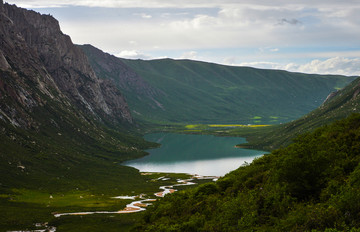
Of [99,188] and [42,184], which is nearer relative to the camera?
[42,184]

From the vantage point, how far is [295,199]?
57.2m

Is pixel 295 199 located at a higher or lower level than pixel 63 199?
higher

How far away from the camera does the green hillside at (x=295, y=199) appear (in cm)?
4447

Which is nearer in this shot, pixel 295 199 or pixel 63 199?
pixel 295 199

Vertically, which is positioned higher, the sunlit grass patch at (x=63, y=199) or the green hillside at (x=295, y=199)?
the green hillside at (x=295, y=199)

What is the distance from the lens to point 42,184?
16850cm

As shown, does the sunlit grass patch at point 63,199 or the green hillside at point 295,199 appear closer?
the green hillside at point 295,199

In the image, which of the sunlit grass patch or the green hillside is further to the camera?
the sunlit grass patch

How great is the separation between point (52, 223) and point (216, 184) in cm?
4706

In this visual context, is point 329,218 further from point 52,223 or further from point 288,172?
point 52,223

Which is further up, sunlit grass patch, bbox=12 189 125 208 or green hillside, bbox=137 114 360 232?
green hillside, bbox=137 114 360 232

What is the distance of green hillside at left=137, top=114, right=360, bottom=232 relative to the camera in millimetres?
44469

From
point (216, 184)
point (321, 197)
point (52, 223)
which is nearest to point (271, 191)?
point (321, 197)

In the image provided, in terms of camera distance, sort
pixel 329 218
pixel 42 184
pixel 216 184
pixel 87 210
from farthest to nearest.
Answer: pixel 42 184
pixel 87 210
pixel 216 184
pixel 329 218
